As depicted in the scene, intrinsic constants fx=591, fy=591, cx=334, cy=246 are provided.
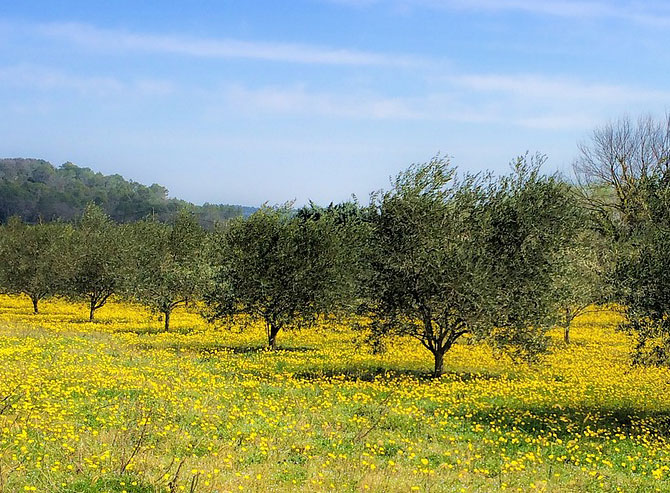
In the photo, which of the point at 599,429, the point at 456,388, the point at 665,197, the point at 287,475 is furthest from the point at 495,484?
the point at 665,197

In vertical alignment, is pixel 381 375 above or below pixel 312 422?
below

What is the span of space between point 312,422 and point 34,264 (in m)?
41.4

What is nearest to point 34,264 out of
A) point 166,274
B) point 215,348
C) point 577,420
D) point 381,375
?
point 166,274

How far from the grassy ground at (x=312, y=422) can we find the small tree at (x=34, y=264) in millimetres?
19835

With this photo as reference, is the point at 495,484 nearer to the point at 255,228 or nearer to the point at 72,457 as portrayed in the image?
the point at 72,457

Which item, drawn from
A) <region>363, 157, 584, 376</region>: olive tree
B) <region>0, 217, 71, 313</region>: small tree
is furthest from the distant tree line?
<region>0, 217, 71, 313</region>: small tree

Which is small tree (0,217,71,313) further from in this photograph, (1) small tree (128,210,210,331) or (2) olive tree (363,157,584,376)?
(2) olive tree (363,157,584,376)

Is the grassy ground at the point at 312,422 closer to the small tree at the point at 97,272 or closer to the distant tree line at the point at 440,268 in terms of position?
the distant tree line at the point at 440,268

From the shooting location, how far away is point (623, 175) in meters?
52.2

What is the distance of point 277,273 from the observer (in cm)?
3039

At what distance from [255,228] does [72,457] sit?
2177cm

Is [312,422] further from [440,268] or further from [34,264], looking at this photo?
[34,264]

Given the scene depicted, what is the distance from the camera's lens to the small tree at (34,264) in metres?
47.0

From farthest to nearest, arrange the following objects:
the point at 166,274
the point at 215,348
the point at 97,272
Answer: the point at 97,272 < the point at 166,274 < the point at 215,348
